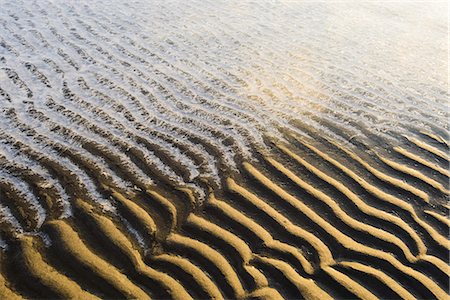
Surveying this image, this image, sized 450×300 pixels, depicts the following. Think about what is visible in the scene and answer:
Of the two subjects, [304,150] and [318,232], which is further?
[304,150]

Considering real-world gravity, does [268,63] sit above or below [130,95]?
above

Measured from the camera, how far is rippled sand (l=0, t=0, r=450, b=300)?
265 centimetres

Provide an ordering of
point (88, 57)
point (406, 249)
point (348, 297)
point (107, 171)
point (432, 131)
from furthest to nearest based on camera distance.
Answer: point (88, 57), point (432, 131), point (107, 171), point (406, 249), point (348, 297)

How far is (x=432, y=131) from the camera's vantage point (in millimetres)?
4320

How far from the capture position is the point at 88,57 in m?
5.33

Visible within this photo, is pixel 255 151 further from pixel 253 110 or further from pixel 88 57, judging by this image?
pixel 88 57

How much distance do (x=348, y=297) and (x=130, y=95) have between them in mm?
2952

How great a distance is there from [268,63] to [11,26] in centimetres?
372

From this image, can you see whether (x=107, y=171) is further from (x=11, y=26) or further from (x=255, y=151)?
(x=11, y=26)

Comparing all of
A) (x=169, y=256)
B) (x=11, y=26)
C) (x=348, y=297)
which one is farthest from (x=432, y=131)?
(x=11, y=26)

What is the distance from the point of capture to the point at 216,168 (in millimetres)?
3508

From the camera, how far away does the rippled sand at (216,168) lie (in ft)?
8.69

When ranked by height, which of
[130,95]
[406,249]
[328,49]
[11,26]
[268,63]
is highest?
[328,49]

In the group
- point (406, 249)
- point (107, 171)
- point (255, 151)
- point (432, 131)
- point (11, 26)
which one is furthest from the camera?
point (11, 26)
